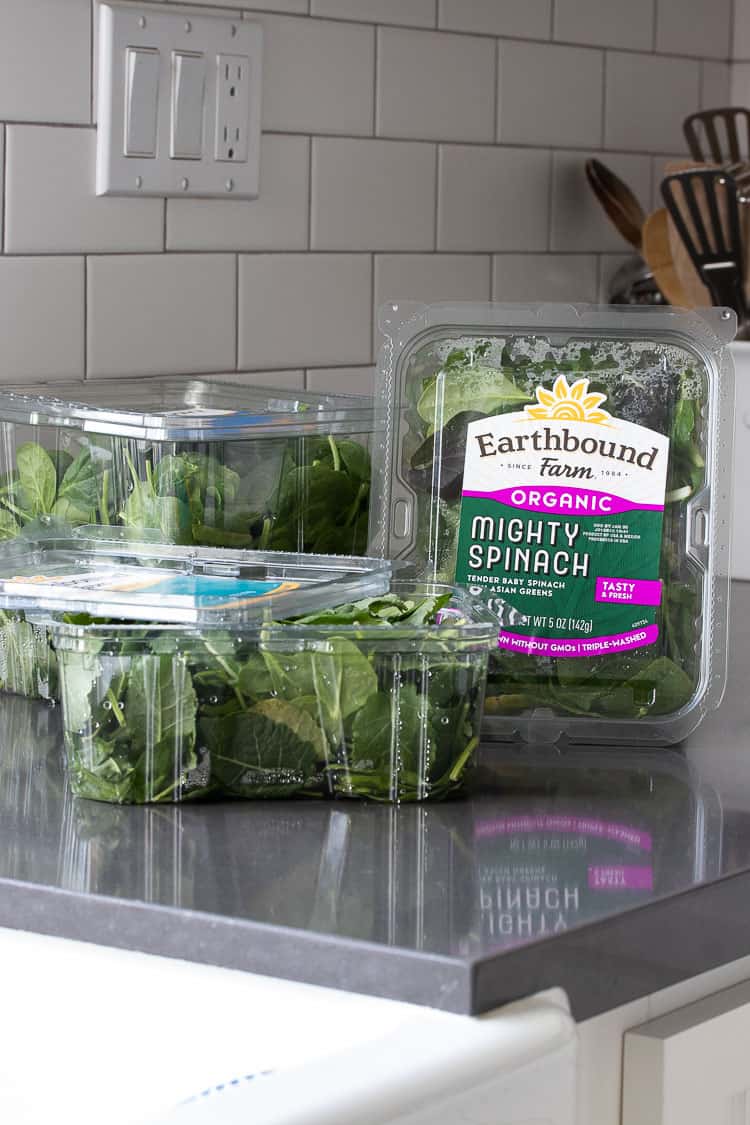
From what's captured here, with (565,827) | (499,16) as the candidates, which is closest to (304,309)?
(499,16)

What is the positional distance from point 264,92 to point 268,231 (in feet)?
0.43

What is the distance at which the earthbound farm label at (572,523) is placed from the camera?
0.92 meters

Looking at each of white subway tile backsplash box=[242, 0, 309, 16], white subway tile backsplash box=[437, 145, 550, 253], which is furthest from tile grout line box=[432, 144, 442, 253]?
white subway tile backsplash box=[242, 0, 309, 16]

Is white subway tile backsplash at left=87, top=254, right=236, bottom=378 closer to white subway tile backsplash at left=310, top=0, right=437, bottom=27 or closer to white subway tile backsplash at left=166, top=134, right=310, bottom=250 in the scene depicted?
white subway tile backsplash at left=166, top=134, right=310, bottom=250

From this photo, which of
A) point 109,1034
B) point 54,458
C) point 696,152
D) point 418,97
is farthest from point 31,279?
point 696,152

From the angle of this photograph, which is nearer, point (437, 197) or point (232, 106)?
point (232, 106)

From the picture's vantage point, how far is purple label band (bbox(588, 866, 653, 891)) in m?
0.73

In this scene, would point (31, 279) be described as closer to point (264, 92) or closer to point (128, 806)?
point (264, 92)

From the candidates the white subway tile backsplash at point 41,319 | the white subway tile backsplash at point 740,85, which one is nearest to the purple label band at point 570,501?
the white subway tile backsplash at point 41,319

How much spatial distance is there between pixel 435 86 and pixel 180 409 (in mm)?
788

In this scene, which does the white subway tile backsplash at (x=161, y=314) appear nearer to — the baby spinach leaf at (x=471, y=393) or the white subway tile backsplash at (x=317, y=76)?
the white subway tile backsplash at (x=317, y=76)

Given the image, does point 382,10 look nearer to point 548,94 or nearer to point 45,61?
point 548,94

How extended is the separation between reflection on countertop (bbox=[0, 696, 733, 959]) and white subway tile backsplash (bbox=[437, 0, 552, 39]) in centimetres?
106

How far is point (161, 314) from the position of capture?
1.48 m
